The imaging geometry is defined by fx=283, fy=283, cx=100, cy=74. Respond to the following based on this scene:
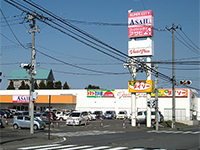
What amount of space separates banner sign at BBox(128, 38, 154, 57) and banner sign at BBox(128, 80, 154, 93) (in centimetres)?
335

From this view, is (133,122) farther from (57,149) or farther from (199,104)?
(199,104)

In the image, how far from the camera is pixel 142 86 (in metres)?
34.5

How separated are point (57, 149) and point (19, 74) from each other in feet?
319

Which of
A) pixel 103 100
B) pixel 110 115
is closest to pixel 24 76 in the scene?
pixel 103 100

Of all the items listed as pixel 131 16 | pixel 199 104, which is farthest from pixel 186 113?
pixel 131 16

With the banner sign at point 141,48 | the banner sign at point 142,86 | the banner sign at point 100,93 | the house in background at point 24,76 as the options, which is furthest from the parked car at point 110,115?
the house in background at point 24,76

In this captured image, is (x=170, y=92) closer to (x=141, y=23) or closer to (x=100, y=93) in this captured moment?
(x=100, y=93)

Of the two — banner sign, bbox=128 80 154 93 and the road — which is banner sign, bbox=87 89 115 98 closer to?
banner sign, bbox=128 80 154 93

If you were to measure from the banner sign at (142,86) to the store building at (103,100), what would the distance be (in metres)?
23.4

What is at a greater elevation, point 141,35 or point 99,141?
point 141,35

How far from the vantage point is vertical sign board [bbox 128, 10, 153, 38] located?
33.5 meters

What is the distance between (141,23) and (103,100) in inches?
1192

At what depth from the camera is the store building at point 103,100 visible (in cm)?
5594

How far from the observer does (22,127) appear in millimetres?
29359
